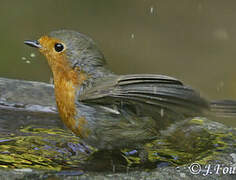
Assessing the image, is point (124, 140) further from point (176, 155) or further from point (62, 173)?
point (62, 173)

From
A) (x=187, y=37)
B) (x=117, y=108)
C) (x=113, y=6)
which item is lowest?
(x=117, y=108)

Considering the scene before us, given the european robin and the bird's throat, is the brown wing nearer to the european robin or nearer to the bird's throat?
the european robin

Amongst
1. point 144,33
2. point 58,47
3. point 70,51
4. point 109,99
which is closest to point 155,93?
point 109,99

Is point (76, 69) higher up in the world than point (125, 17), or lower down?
lower down

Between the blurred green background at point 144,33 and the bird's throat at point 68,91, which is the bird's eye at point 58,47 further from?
the blurred green background at point 144,33

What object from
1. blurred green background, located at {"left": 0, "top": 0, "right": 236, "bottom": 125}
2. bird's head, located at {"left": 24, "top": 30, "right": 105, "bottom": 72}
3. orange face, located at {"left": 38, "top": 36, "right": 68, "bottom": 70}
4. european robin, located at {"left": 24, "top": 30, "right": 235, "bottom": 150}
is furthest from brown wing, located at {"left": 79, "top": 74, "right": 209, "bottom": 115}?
blurred green background, located at {"left": 0, "top": 0, "right": 236, "bottom": 125}

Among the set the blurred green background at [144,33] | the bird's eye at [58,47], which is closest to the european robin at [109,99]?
the bird's eye at [58,47]

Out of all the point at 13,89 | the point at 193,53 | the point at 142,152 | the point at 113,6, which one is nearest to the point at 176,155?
the point at 142,152
